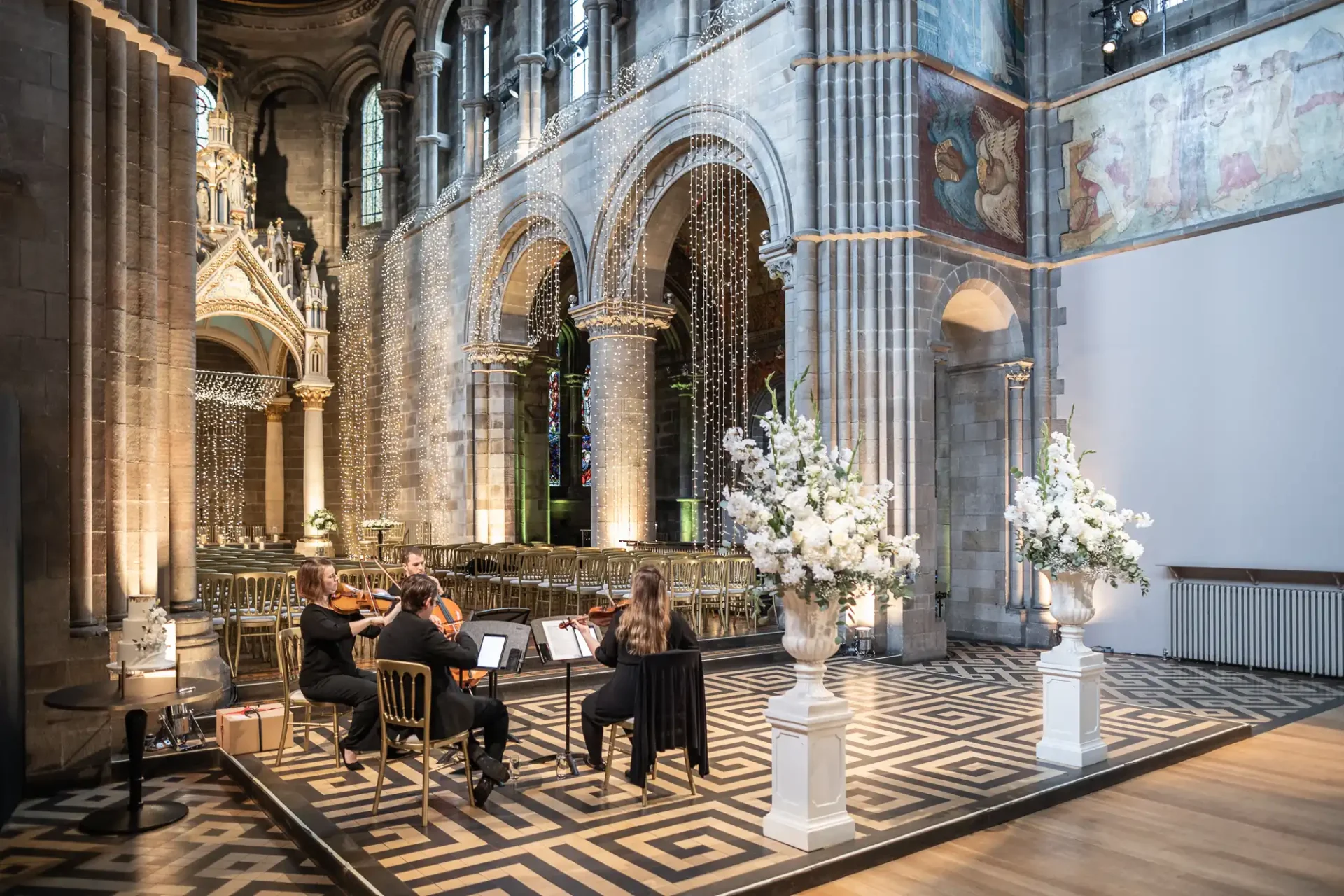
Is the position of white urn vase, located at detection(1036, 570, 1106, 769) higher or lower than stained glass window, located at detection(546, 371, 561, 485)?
lower

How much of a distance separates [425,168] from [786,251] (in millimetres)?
11529

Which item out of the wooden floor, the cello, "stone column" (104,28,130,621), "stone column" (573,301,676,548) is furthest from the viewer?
"stone column" (573,301,676,548)

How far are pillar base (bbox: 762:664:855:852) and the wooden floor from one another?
27 centimetres

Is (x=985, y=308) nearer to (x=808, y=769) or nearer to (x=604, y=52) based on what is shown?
(x=604, y=52)

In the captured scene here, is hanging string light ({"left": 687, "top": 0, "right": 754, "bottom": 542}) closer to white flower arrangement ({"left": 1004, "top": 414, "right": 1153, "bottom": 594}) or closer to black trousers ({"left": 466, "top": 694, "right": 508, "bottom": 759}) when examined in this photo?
white flower arrangement ({"left": 1004, "top": 414, "right": 1153, "bottom": 594})

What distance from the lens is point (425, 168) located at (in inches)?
791

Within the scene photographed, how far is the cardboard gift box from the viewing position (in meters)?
6.39

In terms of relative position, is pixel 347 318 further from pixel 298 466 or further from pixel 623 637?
pixel 623 637

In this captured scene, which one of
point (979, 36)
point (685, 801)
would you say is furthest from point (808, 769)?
point (979, 36)

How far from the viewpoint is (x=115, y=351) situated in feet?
21.8

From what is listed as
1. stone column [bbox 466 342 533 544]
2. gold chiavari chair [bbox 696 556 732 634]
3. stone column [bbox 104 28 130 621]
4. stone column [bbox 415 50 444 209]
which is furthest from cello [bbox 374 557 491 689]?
stone column [bbox 415 50 444 209]

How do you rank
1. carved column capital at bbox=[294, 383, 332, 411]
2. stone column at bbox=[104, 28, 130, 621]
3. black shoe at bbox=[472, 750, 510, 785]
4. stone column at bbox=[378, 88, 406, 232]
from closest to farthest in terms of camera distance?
black shoe at bbox=[472, 750, 510, 785]
stone column at bbox=[104, 28, 130, 621]
carved column capital at bbox=[294, 383, 332, 411]
stone column at bbox=[378, 88, 406, 232]

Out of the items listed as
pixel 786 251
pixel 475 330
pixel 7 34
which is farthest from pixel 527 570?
pixel 7 34

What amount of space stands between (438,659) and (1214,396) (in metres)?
8.75
